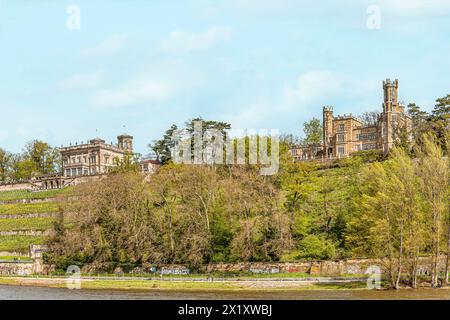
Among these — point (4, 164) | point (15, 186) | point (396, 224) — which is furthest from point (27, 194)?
point (396, 224)

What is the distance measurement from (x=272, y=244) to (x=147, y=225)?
12.7 meters

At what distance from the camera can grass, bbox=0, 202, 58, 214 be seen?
104 m

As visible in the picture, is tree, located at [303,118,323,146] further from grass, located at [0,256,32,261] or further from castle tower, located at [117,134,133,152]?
grass, located at [0,256,32,261]

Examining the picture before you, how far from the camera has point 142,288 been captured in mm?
59469

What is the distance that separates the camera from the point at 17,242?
293 feet

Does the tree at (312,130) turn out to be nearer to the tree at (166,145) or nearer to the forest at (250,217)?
the tree at (166,145)

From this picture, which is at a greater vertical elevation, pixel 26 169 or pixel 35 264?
pixel 26 169

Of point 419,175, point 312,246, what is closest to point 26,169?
point 312,246

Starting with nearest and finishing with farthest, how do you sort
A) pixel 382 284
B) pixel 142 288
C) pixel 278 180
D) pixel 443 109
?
pixel 382 284 → pixel 142 288 → pixel 278 180 → pixel 443 109

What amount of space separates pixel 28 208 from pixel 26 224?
11.1m

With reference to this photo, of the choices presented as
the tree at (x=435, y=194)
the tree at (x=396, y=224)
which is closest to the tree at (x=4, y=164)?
the tree at (x=396, y=224)

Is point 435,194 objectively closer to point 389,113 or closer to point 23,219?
point 389,113

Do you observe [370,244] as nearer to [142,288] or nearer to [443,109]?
[142,288]

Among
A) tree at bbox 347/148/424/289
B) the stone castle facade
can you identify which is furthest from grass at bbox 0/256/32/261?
the stone castle facade
